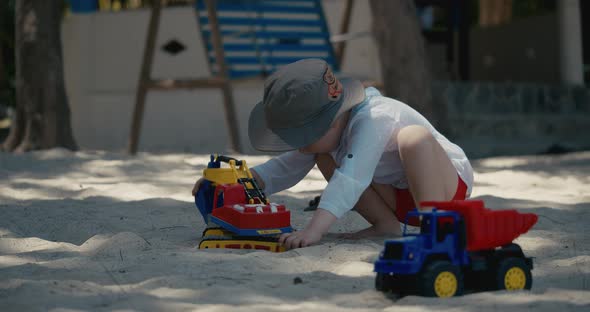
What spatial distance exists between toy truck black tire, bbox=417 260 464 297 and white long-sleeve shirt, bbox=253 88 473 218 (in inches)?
24.0

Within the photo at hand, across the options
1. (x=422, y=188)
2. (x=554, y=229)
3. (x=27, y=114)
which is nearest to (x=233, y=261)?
(x=422, y=188)

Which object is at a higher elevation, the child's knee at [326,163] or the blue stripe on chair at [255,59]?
the blue stripe on chair at [255,59]

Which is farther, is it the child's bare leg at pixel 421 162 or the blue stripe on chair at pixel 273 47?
the blue stripe on chair at pixel 273 47

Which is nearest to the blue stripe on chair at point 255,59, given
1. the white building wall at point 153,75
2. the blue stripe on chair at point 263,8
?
the blue stripe on chair at point 263,8

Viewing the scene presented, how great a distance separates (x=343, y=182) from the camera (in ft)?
9.12

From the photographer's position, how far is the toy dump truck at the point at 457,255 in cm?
222

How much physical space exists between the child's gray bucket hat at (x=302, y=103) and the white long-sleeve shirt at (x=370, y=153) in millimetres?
90

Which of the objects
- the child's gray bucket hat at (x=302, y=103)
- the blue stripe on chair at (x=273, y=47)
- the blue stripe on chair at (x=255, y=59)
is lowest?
the child's gray bucket hat at (x=302, y=103)

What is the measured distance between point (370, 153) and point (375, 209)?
1.71 feet

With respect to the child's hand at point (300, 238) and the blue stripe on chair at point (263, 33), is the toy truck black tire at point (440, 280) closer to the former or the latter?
the child's hand at point (300, 238)

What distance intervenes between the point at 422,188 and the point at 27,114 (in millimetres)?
5076

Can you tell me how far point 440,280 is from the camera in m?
2.22

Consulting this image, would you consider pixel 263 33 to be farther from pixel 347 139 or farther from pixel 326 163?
pixel 347 139

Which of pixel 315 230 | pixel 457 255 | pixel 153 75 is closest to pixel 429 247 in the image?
pixel 457 255
